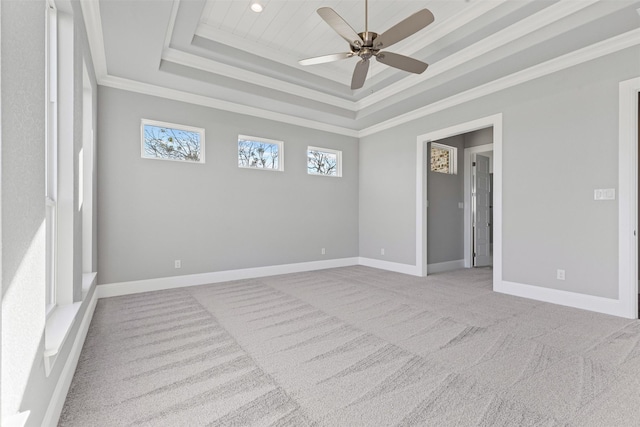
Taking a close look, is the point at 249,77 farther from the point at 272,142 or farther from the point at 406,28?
the point at 406,28

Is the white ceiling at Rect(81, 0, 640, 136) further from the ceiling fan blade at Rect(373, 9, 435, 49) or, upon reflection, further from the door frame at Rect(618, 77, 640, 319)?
the ceiling fan blade at Rect(373, 9, 435, 49)

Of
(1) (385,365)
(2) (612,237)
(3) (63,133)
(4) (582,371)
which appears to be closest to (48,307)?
(3) (63,133)

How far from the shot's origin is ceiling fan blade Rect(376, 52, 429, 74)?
113 inches

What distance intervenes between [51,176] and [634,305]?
503cm

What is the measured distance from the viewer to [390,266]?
18.3 feet

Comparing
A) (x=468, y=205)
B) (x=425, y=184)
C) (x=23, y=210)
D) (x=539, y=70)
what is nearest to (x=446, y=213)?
(x=468, y=205)

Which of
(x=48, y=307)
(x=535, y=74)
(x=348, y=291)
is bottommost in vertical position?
(x=348, y=291)

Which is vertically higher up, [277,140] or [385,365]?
[277,140]

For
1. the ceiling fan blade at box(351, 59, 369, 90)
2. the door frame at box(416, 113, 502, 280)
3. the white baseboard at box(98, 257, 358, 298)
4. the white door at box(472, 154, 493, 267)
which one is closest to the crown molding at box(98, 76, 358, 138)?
the door frame at box(416, 113, 502, 280)

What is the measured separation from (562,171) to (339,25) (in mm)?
3000

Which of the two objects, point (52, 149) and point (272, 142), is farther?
point (272, 142)

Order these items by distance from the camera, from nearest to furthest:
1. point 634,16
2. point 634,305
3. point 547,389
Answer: point 547,389 < point 634,16 < point 634,305

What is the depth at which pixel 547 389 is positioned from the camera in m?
1.76

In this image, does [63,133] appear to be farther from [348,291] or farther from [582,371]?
[582,371]
